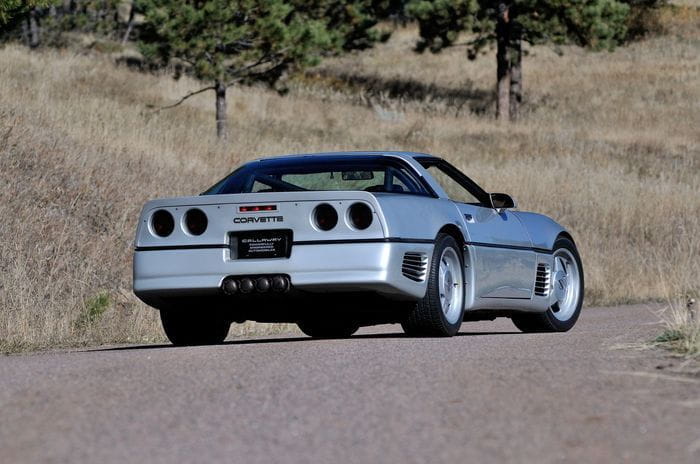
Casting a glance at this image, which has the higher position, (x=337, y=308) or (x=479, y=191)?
(x=479, y=191)

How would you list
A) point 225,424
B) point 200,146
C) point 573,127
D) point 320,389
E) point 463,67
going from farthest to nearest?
point 463,67
point 573,127
point 200,146
point 320,389
point 225,424

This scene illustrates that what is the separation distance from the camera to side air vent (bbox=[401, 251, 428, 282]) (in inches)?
340

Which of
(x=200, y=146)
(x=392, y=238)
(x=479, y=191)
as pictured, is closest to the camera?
(x=392, y=238)

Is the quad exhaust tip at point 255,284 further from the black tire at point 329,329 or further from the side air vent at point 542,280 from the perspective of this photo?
the side air vent at point 542,280

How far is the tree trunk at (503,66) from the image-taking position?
43.5 metres

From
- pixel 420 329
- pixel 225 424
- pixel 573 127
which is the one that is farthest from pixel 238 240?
pixel 573 127

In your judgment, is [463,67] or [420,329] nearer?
[420,329]

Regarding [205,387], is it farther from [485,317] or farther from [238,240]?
[485,317]

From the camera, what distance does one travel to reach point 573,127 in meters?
40.8

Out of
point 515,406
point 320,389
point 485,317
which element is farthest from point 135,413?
point 485,317

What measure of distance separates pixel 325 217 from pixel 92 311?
400 cm

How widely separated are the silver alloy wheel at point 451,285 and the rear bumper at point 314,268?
34 cm

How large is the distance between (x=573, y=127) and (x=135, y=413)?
36219 millimetres

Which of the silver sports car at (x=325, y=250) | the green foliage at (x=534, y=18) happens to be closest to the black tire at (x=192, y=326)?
the silver sports car at (x=325, y=250)
